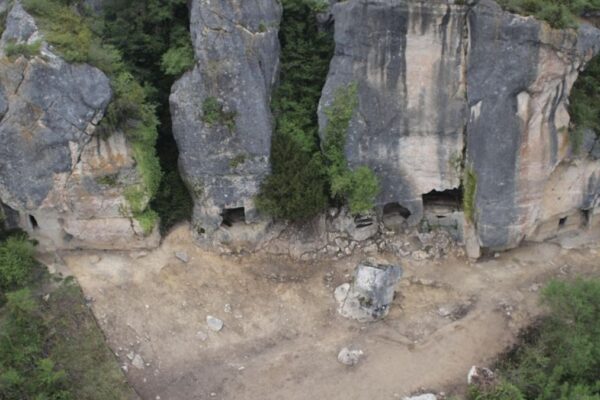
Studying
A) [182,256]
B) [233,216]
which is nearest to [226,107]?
[233,216]

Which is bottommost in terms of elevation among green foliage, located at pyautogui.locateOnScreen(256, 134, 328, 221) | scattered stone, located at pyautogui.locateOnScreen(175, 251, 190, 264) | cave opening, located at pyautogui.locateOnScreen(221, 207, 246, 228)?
scattered stone, located at pyautogui.locateOnScreen(175, 251, 190, 264)

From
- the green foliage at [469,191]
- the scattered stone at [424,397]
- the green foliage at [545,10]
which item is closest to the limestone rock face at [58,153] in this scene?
the scattered stone at [424,397]

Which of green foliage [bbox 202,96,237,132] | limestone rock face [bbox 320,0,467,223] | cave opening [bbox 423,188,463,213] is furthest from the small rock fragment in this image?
green foliage [bbox 202,96,237,132]

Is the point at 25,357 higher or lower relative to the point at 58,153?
lower

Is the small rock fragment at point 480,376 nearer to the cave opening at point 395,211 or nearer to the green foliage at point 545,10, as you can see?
the cave opening at point 395,211

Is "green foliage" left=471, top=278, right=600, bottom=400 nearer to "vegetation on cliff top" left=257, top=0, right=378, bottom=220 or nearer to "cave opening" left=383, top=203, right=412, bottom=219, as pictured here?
"cave opening" left=383, top=203, right=412, bottom=219

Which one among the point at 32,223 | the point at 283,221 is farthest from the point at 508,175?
the point at 32,223

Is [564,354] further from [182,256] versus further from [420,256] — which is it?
[182,256]

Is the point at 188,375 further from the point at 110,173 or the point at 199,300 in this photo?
the point at 110,173
